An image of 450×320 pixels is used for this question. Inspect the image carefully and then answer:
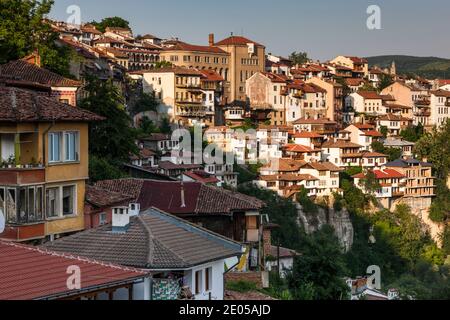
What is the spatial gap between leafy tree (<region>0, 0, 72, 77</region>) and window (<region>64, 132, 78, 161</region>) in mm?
14458

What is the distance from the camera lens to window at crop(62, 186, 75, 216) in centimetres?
1889

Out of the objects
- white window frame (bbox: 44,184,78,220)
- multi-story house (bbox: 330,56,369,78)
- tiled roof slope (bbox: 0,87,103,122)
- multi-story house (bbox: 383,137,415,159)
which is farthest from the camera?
multi-story house (bbox: 330,56,369,78)

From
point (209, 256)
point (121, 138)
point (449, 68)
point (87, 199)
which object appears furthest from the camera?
point (449, 68)

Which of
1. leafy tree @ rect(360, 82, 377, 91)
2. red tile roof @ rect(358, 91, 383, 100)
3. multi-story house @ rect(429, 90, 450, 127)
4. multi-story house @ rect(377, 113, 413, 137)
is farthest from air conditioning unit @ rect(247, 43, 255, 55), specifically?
multi-story house @ rect(429, 90, 450, 127)

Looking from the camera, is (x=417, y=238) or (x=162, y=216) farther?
(x=417, y=238)

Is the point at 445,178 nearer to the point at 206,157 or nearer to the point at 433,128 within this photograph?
the point at 433,128

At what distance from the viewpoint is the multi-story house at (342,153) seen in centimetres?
6575

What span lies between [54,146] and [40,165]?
89 centimetres

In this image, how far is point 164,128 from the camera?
210ft

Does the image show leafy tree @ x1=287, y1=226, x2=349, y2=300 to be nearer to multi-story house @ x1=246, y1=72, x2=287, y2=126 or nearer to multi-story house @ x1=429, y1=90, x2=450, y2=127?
multi-story house @ x1=246, y1=72, x2=287, y2=126

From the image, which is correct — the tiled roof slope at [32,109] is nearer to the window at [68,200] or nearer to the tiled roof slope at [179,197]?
the window at [68,200]

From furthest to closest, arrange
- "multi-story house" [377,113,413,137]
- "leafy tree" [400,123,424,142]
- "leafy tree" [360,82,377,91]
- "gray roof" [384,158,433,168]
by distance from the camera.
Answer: "leafy tree" [360,82,377,91] < "multi-story house" [377,113,413,137] < "leafy tree" [400,123,424,142] < "gray roof" [384,158,433,168]

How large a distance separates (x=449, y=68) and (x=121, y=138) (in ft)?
365

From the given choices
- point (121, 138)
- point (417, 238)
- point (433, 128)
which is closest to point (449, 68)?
point (433, 128)
